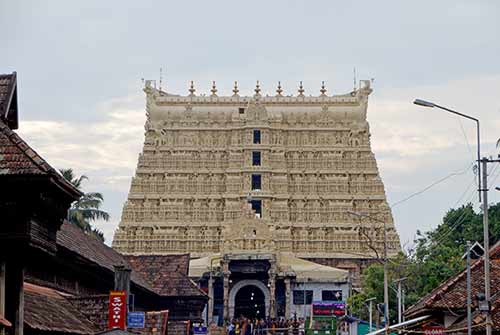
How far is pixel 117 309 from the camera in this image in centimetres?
3027

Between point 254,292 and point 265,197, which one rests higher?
point 265,197

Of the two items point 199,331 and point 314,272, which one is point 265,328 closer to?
point 314,272

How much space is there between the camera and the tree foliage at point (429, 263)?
251 ft

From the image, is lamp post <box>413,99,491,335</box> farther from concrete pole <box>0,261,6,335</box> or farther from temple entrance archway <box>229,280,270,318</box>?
temple entrance archway <box>229,280,270,318</box>

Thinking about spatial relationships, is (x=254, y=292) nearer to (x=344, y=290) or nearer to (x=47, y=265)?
(x=344, y=290)

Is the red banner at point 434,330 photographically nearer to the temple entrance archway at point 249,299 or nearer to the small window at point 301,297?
the small window at point 301,297

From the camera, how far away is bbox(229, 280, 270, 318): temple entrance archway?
374 feet

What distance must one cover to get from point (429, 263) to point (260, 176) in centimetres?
5107

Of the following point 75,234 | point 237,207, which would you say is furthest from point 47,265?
point 237,207

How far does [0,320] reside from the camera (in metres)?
19.3

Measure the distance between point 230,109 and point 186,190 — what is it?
9.92m

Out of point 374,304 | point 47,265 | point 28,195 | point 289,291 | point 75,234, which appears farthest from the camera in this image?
Result: point 289,291

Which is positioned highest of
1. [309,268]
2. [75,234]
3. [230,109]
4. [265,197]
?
[230,109]

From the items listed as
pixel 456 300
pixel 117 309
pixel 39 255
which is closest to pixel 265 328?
pixel 456 300
